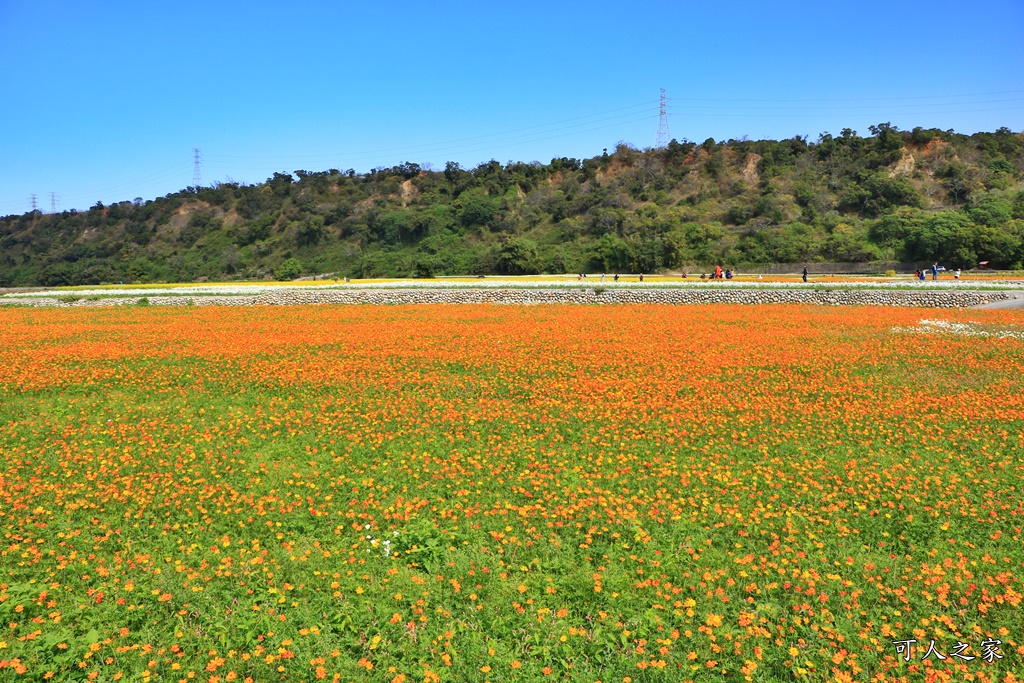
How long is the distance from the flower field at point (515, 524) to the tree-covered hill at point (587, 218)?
4914 cm

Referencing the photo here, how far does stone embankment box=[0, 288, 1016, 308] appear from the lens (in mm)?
31453

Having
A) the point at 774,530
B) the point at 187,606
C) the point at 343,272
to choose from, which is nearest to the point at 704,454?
the point at 774,530

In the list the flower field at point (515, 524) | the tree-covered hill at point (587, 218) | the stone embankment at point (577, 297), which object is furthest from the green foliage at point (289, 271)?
the flower field at point (515, 524)

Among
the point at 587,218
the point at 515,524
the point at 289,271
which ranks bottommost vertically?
the point at 515,524

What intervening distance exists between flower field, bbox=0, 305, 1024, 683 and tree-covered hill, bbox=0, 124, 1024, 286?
4914cm

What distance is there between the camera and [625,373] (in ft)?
48.3

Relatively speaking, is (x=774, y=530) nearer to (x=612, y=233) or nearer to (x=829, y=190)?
(x=612, y=233)

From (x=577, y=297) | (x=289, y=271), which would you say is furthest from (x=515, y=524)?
(x=289, y=271)

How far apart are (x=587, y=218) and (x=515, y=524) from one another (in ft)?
249

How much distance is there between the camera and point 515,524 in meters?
7.19

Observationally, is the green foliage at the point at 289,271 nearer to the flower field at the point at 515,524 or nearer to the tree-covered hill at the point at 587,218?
the tree-covered hill at the point at 587,218

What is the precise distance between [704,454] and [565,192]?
86.1 m

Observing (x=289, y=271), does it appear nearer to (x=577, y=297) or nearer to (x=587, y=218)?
(x=587, y=218)

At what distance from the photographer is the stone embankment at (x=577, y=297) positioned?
31.5m
